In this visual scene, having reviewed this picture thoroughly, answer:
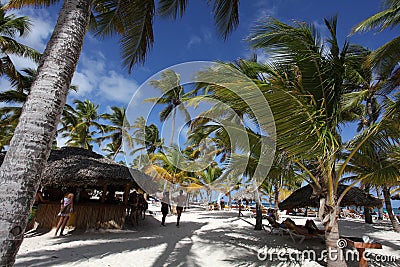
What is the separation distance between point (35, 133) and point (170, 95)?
67.9 feet

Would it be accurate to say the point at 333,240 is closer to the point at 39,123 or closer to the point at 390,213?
the point at 39,123

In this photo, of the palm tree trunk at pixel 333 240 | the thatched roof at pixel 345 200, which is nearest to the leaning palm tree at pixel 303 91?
the palm tree trunk at pixel 333 240

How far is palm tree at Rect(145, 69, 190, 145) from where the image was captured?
21203mm

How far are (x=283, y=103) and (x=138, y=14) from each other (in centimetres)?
342

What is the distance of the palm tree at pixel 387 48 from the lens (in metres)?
7.61

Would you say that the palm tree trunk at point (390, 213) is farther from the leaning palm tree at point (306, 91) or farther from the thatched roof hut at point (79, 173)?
the thatched roof hut at point (79, 173)

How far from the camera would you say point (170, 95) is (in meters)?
22.5

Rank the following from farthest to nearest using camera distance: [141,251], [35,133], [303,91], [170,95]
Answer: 1. [170,95]
2. [141,251]
3. [303,91]
4. [35,133]

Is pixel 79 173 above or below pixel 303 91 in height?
below

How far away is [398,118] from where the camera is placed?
420 cm

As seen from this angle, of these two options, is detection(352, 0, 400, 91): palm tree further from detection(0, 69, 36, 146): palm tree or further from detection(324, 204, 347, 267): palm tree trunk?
detection(0, 69, 36, 146): palm tree

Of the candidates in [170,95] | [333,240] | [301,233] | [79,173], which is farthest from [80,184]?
[170,95]

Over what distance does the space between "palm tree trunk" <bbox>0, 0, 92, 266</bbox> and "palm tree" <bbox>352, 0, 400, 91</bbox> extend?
8348 mm

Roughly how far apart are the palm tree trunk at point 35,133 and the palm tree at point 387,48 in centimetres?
835
